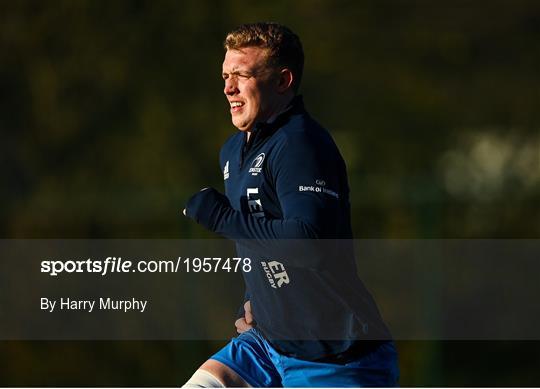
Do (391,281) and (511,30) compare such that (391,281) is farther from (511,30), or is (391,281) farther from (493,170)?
(511,30)

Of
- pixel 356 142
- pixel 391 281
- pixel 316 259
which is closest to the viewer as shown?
pixel 316 259

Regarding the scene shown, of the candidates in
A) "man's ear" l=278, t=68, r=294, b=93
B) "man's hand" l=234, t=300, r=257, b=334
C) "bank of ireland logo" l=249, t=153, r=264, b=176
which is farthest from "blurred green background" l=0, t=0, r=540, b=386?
"bank of ireland logo" l=249, t=153, r=264, b=176

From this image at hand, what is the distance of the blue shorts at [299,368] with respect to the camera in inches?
184

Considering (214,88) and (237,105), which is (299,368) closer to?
(237,105)

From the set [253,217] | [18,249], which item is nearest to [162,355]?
[18,249]

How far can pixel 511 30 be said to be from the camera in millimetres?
11664

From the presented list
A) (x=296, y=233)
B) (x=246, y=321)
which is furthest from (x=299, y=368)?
(x=296, y=233)

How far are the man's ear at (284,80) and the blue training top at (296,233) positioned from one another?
8 cm

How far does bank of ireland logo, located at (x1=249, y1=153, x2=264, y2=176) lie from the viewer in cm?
461

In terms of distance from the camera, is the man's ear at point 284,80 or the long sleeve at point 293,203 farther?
the man's ear at point 284,80

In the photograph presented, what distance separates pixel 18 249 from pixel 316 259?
6.27m

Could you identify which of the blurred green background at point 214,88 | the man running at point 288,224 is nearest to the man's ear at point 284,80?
the man running at point 288,224

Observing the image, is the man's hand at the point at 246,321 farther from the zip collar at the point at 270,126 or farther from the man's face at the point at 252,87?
the man's face at the point at 252,87

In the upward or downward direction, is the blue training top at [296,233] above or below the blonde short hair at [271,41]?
below
